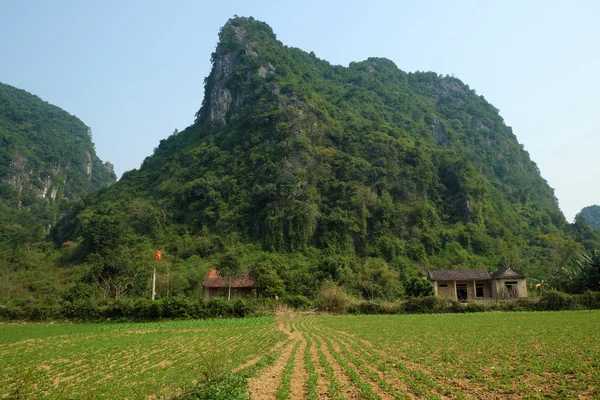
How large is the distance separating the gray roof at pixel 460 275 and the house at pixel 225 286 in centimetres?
2108

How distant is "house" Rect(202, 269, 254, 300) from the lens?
46062 millimetres

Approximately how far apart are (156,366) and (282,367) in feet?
15.1

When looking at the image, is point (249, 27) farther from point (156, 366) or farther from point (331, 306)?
point (156, 366)

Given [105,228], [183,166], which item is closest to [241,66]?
[183,166]

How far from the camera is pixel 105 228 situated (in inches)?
2137

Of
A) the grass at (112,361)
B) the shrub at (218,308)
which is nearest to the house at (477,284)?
the shrub at (218,308)

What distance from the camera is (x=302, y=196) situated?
64.0m

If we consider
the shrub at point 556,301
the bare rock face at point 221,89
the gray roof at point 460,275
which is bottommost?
the shrub at point 556,301

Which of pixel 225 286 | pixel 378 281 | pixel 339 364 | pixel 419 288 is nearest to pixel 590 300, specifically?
pixel 419 288

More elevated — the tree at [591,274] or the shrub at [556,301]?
the tree at [591,274]

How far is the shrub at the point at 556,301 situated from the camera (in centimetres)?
3369

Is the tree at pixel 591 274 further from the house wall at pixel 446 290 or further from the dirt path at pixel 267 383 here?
the dirt path at pixel 267 383

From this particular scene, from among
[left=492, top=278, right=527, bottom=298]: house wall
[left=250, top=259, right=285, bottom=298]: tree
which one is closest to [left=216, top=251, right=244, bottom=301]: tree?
[left=250, top=259, right=285, bottom=298]: tree

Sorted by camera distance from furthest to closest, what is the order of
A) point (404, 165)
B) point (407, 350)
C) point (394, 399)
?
point (404, 165), point (407, 350), point (394, 399)
